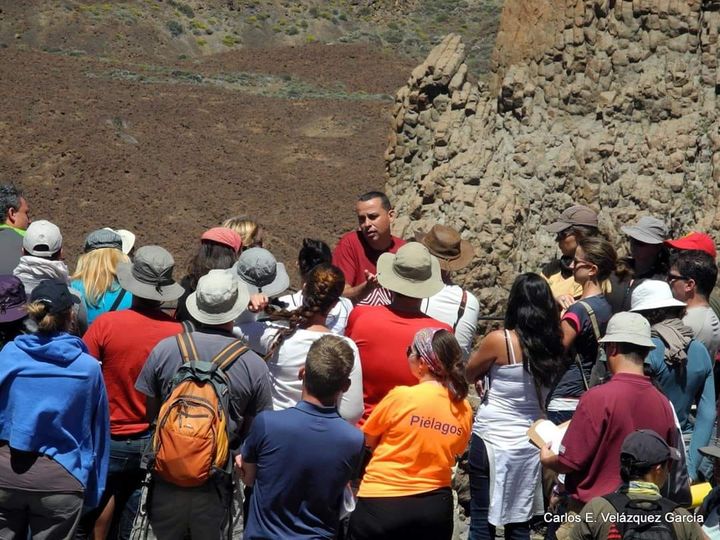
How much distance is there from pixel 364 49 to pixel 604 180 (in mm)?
36254

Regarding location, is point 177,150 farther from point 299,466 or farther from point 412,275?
point 299,466

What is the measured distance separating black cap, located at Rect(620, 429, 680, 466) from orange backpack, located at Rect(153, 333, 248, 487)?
1.74 m

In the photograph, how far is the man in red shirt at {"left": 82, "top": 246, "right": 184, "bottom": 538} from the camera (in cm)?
512

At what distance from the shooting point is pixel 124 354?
5129 millimetres

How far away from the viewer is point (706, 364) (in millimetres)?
5254

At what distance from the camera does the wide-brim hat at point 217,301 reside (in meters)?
4.86

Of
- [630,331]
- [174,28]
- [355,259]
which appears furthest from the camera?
[174,28]

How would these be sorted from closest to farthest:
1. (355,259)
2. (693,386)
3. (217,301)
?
(217,301)
(693,386)
(355,259)

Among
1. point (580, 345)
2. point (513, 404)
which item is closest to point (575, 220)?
point (580, 345)

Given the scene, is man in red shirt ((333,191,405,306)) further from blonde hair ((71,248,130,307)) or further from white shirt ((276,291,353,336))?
blonde hair ((71,248,130,307))

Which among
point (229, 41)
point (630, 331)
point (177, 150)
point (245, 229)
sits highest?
point (630, 331)

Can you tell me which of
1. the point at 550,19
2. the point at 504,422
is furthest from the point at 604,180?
the point at 504,422

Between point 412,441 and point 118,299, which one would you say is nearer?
point 412,441

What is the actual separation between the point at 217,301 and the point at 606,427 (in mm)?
1883
